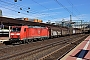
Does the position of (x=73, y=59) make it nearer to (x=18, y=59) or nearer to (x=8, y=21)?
(x=18, y=59)

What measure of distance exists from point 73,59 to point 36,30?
24.2 m

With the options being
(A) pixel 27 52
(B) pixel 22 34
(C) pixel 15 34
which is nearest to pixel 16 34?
(C) pixel 15 34

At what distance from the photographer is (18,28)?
96.2ft

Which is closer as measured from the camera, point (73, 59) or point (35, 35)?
point (73, 59)

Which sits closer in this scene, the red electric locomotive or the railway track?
the railway track

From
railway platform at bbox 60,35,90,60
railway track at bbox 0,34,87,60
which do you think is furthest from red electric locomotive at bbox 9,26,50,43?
railway platform at bbox 60,35,90,60

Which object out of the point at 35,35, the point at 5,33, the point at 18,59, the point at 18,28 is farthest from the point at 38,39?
the point at 18,59

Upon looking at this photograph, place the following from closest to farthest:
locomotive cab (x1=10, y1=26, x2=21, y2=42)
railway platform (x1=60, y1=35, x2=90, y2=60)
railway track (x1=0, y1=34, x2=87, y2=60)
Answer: railway platform (x1=60, y1=35, x2=90, y2=60) → railway track (x1=0, y1=34, x2=87, y2=60) → locomotive cab (x1=10, y1=26, x2=21, y2=42)

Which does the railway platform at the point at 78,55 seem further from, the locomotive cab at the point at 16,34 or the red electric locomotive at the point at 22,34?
the red electric locomotive at the point at 22,34

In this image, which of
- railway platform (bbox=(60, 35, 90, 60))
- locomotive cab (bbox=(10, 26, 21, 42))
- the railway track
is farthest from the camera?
locomotive cab (bbox=(10, 26, 21, 42))

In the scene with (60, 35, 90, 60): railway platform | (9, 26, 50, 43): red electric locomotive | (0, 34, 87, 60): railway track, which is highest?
(9, 26, 50, 43): red electric locomotive

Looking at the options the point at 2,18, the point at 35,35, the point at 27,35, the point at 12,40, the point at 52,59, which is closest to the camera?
the point at 52,59

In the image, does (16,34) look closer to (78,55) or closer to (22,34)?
(22,34)

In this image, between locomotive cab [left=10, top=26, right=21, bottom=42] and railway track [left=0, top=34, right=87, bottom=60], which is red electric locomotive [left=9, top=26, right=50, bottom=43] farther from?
railway track [left=0, top=34, right=87, bottom=60]
